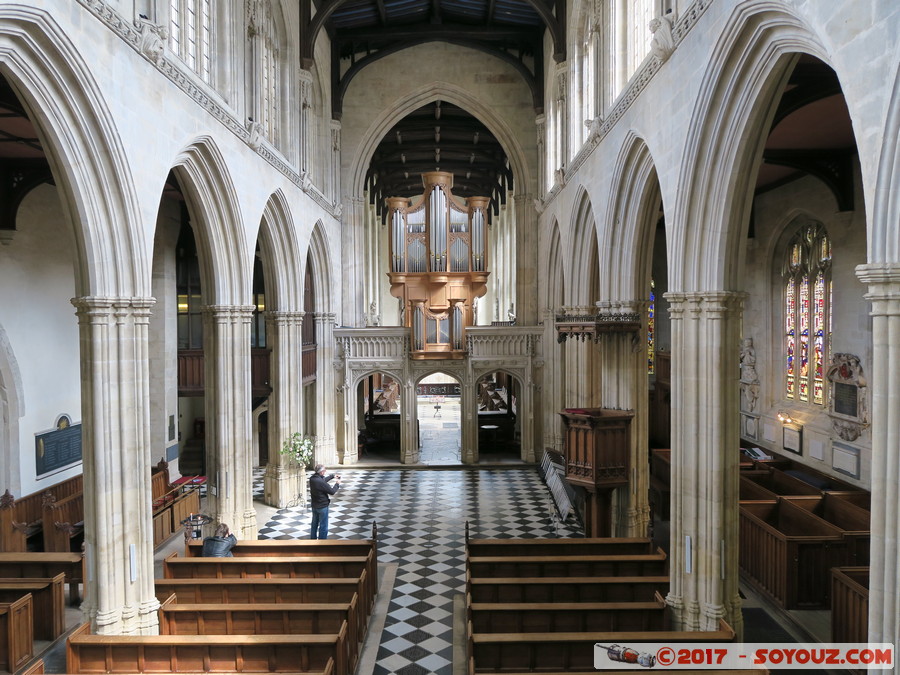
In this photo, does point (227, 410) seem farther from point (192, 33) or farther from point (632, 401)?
point (632, 401)

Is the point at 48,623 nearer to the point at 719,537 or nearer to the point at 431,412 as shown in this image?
the point at 719,537

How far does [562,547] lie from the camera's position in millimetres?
9461

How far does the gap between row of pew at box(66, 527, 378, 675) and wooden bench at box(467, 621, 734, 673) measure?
1.50 meters

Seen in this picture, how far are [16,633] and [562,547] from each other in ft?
23.1

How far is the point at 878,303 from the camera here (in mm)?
4086

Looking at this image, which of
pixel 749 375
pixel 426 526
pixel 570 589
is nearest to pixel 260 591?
pixel 570 589

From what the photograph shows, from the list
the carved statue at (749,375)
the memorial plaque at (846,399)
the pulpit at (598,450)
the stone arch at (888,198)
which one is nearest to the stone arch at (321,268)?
the pulpit at (598,450)

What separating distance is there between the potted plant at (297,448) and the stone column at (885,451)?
11589 mm

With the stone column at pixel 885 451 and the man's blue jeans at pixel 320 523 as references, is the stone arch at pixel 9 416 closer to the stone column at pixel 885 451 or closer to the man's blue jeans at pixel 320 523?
the man's blue jeans at pixel 320 523

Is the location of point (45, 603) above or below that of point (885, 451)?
below

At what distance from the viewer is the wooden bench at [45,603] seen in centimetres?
796

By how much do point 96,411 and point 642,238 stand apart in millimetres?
8415

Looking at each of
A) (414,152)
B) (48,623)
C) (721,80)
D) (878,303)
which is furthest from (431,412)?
(878,303)

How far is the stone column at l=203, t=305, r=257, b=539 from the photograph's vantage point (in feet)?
36.8
